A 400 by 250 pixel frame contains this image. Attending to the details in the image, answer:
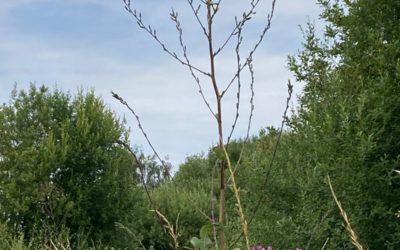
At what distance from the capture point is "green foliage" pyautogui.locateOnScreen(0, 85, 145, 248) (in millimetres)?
15812

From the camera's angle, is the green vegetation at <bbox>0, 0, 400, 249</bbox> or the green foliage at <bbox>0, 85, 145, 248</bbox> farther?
the green foliage at <bbox>0, 85, 145, 248</bbox>

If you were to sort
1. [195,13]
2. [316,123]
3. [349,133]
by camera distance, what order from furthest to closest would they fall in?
[316,123] < [349,133] < [195,13]

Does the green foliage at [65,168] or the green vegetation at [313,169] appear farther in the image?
the green foliage at [65,168]

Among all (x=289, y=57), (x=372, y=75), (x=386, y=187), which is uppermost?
(x=289, y=57)

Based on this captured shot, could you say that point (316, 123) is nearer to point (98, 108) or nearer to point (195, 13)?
point (195, 13)

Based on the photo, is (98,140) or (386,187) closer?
(386,187)

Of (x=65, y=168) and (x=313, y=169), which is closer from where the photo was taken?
(x=313, y=169)

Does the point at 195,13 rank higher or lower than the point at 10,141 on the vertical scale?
lower

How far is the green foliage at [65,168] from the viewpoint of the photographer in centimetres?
1581

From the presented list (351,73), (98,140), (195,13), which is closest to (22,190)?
(98,140)

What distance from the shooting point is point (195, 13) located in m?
2.47

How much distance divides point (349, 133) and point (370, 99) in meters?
0.69

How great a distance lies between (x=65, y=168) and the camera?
16484mm

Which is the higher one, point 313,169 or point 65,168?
point 65,168
